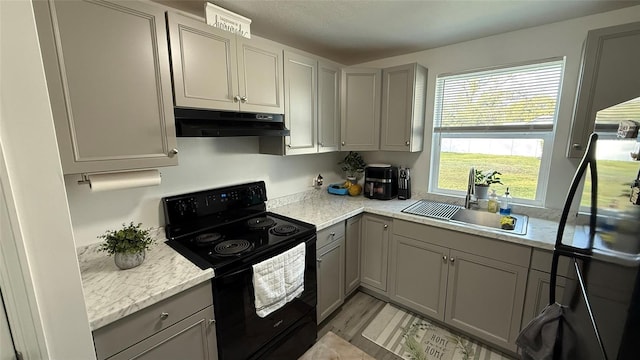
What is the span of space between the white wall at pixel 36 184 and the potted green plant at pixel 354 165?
95.1 inches

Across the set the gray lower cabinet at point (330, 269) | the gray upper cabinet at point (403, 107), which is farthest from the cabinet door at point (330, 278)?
the gray upper cabinet at point (403, 107)

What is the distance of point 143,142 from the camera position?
4.23ft

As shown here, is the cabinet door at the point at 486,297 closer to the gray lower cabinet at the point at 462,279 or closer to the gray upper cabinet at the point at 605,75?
the gray lower cabinet at the point at 462,279

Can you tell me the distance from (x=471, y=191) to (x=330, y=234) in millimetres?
1283

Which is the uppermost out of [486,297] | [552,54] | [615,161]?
[552,54]

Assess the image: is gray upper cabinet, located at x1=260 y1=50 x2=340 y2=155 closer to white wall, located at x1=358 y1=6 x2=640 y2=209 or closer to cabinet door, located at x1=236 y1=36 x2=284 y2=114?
cabinet door, located at x1=236 y1=36 x2=284 y2=114

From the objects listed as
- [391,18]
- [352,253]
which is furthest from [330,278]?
[391,18]

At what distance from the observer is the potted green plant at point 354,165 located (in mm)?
2928

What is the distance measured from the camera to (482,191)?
2227 mm

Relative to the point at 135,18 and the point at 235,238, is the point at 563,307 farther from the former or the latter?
the point at 135,18

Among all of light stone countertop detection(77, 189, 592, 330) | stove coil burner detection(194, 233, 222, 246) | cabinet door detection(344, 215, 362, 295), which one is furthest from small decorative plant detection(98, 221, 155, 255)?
cabinet door detection(344, 215, 362, 295)

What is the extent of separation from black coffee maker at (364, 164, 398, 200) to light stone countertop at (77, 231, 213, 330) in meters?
1.78

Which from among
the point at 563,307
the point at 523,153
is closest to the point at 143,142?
the point at 563,307

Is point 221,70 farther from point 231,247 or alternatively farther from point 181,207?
point 231,247
